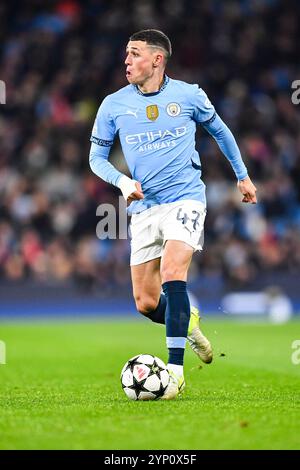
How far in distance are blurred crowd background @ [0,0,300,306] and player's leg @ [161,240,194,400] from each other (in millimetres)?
12392

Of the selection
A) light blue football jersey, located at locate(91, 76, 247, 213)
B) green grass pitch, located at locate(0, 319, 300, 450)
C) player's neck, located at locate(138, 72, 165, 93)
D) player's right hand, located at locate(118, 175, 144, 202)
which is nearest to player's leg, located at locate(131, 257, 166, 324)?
light blue football jersey, located at locate(91, 76, 247, 213)

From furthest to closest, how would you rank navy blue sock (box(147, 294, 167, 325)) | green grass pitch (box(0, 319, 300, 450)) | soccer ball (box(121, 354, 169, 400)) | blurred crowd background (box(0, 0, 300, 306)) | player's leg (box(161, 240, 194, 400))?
blurred crowd background (box(0, 0, 300, 306))
navy blue sock (box(147, 294, 167, 325))
player's leg (box(161, 240, 194, 400))
soccer ball (box(121, 354, 169, 400))
green grass pitch (box(0, 319, 300, 450))

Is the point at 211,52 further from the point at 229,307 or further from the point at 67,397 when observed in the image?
the point at 67,397

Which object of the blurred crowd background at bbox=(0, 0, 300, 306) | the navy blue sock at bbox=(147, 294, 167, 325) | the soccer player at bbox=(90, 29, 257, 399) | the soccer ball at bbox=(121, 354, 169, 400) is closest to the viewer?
the soccer ball at bbox=(121, 354, 169, 400)

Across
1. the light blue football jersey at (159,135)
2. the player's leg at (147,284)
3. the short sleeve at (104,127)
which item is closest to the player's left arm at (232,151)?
the light blue football jersey at (159,135)

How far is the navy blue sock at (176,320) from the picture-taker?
7.34 metres

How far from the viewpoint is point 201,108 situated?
789 centimetres

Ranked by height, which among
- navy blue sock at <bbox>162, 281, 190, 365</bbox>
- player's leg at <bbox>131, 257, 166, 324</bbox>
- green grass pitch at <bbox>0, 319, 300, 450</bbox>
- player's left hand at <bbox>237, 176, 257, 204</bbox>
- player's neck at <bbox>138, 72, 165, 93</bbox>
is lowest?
green grass pitch at <bbox>0, 319, 300, 450</bbox>

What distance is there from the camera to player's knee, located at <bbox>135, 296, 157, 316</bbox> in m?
8.06

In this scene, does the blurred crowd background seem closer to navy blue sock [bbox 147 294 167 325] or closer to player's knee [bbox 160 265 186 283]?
navy blue sock [bbox 147 294 167 325]

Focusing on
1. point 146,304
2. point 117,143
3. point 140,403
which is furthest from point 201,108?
point 117,143

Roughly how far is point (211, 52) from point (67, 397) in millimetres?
17285

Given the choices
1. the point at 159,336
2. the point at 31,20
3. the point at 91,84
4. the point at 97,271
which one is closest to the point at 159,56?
the point at 159,336

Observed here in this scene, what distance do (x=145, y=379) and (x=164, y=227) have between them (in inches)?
47.6
